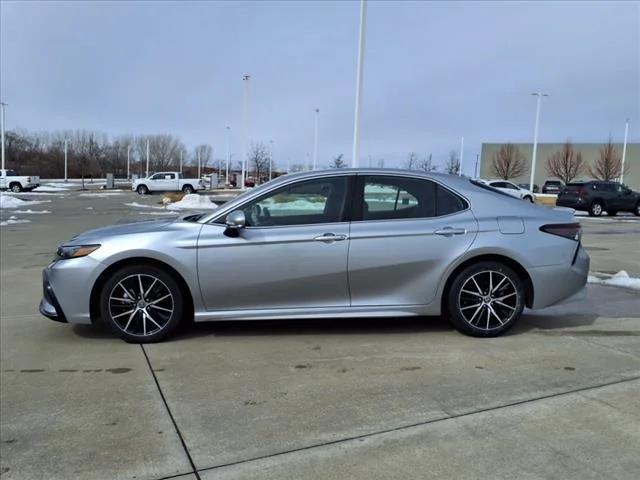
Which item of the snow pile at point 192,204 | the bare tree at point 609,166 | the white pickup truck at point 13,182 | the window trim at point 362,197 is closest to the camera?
the window trim at point 362,197

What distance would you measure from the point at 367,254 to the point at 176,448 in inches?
94.0

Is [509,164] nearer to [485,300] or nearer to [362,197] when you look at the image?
[485,300]

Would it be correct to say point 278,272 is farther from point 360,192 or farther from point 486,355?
point 486,355

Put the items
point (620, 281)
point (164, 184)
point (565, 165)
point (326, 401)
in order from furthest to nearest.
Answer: point (565, 165) < point (164, 184) < point (620, 281) < point (326, 401)

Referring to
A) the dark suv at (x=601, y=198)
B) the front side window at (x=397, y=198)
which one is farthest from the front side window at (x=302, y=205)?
the dark suv at (x=601, y=198)

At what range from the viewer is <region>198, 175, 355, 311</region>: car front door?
4.86 m

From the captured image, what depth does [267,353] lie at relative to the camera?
15.5 feet

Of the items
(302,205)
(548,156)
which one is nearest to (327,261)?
(302,205)

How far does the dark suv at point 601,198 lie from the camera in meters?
26.4

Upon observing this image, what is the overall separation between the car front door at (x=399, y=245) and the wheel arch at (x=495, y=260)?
0.42ft

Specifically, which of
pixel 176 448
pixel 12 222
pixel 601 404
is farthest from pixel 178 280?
pixel 12 222

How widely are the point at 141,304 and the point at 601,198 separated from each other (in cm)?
2616

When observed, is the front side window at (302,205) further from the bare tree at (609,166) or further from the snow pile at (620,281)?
the bare tree at (609,166)

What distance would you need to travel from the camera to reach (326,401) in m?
3.71
